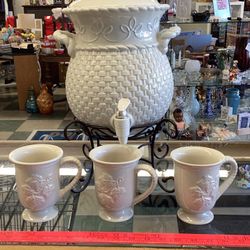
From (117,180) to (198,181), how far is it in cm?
16

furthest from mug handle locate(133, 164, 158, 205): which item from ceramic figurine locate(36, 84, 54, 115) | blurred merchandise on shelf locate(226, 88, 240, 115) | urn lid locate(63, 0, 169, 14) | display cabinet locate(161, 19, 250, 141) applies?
ceramic figurine locate(36, 84, 54, 115)

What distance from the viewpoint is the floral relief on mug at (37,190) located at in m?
0.72

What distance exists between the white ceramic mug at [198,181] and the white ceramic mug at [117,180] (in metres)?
0.06

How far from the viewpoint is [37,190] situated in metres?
0.73

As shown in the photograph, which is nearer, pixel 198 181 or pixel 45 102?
pixel 198 181

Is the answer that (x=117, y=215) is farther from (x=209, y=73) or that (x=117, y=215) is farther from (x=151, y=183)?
(x=209, y=73)

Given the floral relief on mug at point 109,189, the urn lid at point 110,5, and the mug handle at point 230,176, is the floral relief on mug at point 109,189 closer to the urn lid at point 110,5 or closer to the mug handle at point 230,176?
the mug handle at point 230,176

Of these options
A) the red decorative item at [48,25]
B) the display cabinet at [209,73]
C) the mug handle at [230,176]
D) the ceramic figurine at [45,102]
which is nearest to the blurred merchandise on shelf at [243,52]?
the display cabinet at [209,73]

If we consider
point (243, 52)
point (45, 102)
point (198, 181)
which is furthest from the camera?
point (45, 102)

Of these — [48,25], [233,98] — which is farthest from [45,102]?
[233,98]

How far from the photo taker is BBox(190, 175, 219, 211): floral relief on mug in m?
0.71

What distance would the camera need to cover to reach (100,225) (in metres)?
0.76

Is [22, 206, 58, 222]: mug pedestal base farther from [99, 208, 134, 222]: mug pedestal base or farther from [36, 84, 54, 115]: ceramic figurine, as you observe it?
[36, 84, 54, 115]: ceramic figurine

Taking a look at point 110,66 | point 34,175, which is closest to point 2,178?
point 34,175
